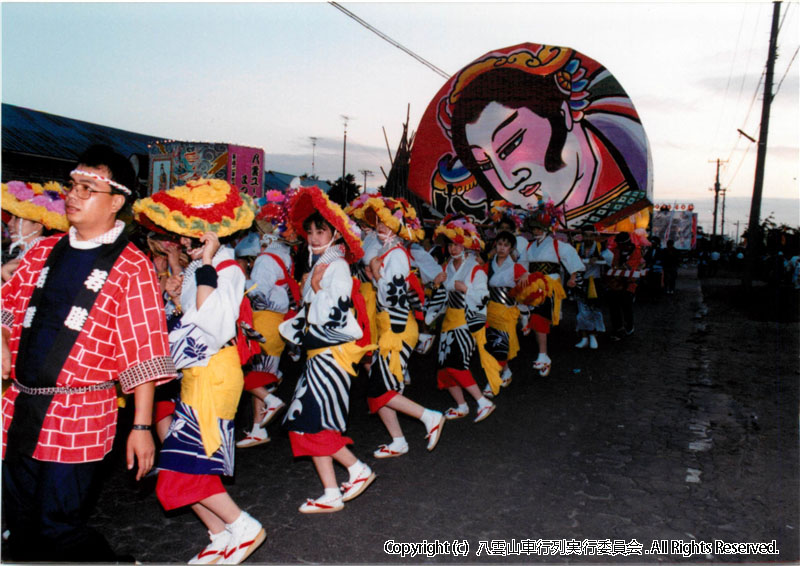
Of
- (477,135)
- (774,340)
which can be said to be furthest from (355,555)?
(774,340)

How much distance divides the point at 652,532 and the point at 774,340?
9177 millimetres

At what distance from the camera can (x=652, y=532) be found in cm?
368

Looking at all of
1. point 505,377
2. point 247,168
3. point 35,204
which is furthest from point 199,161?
point 505,377

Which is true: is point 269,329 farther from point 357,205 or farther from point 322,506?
point 322,506

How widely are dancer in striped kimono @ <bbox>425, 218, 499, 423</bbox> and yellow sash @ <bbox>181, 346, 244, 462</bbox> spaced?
2863mm

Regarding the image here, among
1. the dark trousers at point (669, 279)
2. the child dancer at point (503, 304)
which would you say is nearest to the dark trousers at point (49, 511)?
the child dancer at point (503, 304)

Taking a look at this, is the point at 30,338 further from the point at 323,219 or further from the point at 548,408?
the point at 548,408

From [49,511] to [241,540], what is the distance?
1.04m

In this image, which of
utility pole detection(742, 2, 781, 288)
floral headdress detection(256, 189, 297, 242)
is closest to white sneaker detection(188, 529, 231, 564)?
floral headdress detection(256, 189, 297, 242)

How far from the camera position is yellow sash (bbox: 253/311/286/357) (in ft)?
18.0

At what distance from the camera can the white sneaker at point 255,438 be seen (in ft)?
16.7

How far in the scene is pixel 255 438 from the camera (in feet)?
16.9

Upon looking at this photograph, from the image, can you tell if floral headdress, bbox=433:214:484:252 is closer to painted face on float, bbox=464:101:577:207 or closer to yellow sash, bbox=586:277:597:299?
painted face on float, bbox=464:101:577:207

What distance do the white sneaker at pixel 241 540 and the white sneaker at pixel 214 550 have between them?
0.04 m
